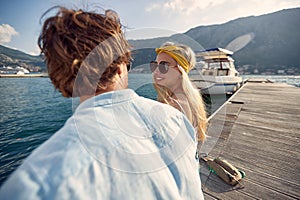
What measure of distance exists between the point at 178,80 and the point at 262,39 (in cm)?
10734

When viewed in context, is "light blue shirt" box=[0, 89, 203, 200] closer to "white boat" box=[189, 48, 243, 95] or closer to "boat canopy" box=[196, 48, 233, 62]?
"white boat" box=[189, 48, 243, 95]

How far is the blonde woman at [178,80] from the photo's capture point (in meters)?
1.60

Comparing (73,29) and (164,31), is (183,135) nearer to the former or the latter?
(73,29)

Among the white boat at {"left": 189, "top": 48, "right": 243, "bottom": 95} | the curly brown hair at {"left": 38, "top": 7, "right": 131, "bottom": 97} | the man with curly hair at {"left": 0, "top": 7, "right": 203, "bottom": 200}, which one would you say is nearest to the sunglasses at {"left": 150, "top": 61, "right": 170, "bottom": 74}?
the man with curly hair at {"left": 0, "top": 7, "right": 203, "bottom": 200}

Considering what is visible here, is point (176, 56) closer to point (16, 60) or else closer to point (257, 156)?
point (257, 156)

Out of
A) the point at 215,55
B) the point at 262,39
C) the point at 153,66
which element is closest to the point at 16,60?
the point at 215,55

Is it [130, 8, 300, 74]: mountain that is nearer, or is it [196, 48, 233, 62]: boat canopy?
[196, 48, 233, 62]: boat canopy

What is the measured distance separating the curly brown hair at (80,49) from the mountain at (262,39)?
57.5 metres

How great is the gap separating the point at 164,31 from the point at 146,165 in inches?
41.7

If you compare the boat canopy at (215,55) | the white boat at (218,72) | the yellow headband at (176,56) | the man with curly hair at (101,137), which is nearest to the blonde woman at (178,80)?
the yellow headband at (176,56)

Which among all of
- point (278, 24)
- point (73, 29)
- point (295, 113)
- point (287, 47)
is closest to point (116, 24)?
point (73, 29)

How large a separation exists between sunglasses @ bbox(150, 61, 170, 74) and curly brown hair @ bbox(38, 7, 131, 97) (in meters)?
0.99

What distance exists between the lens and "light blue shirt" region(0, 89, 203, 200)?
0.38 meters

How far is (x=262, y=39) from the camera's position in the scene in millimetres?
83250
